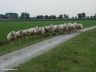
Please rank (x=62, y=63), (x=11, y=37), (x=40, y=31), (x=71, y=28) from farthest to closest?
(x=71, y=28) → (x=40, y=31) → (x=11, y=37) → (x=62, y=63)

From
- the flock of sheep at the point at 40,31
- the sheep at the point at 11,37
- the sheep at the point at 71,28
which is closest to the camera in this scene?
the sheep at the point at 11,37

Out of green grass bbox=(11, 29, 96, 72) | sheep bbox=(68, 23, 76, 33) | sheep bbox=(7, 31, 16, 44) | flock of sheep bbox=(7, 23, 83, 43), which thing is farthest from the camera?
sheep bbox=(68, 23, 76, 33)

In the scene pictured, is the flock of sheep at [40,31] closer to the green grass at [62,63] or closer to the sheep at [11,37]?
the sheep at [11,37]

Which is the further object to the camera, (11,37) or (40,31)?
(40,31)

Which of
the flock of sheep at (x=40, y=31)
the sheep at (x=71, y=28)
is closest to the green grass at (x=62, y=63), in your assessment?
the flock of sheep at (x=40, y=31)

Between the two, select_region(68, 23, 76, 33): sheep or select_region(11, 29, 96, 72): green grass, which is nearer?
select_region(11, 29, 96, 72): green grass

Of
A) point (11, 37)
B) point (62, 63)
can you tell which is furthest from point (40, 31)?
point (62, 63)

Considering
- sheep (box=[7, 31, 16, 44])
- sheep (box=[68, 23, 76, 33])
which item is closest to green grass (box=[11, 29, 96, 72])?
sheep (box=[7, 31, 16, 44])

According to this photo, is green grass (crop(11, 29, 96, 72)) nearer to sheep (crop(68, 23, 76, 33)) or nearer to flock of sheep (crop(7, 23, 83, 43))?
flock of sheep (crop(7, 23, 83, 43))

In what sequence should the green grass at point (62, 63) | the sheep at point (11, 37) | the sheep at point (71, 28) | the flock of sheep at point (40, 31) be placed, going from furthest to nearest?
the sheep at point (71, 28) → the flock of sheep at point (40, 31) → the sheep at point (11, 37) → the green grass at point (62, 63)

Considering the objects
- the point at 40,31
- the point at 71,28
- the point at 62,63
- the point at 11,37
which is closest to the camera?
the point at 62,63

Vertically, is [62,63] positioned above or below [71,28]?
below

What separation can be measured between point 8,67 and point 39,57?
2.91m

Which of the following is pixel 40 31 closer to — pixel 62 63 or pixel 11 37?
pixel 11 37
